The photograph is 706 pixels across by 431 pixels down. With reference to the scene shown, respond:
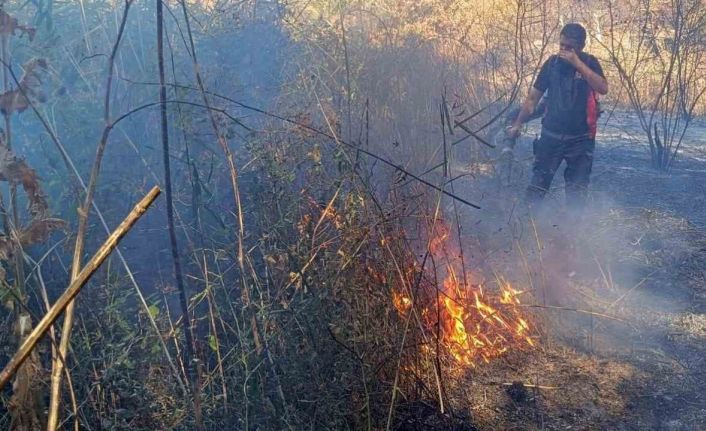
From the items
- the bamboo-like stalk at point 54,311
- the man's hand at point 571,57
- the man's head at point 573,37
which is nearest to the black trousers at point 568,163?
the man's hand at point 571,57

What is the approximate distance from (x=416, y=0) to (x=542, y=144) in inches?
119

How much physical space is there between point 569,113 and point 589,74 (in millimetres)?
355

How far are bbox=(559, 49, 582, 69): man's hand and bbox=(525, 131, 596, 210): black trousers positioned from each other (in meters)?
0.61

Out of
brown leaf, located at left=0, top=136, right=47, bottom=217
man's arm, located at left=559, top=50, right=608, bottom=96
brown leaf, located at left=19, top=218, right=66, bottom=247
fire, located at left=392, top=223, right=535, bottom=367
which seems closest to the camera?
brown leaf, located at left=0, top=136, right=47, bottom=217

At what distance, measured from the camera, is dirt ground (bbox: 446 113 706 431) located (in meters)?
3.35

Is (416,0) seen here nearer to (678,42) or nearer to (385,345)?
(678,42)

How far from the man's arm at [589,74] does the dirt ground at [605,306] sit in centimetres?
118

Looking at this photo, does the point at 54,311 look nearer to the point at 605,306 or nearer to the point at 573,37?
the point at 605,306

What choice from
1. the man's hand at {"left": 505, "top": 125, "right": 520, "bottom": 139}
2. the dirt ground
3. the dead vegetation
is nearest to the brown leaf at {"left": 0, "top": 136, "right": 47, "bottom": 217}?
the dead vegetation

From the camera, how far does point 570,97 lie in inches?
209

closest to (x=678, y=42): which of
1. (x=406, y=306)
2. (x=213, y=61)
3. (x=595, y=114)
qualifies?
(x=595, y=114)

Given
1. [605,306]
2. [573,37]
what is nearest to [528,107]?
[573,37]

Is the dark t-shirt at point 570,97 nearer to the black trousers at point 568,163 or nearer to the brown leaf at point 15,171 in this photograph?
the black trousers at point 568,163

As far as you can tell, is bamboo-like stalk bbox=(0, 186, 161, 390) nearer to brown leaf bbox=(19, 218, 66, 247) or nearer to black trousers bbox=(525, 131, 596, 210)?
brown leaf bbox=(19, 218, 66, 247)
